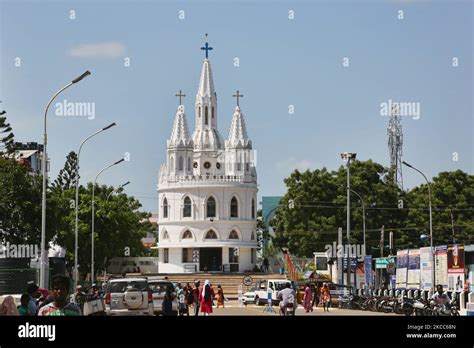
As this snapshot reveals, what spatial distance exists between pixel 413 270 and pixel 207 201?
49.1m

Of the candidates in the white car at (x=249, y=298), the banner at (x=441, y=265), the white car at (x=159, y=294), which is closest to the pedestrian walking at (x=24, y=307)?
the white car at (x=159, y=294)

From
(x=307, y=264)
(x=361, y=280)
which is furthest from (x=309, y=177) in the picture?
(x=361, y=280)

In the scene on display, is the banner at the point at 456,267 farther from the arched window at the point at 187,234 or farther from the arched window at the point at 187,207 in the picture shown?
the arched window at the point at 187,207

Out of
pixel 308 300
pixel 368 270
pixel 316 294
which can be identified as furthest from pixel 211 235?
pixel 308 300

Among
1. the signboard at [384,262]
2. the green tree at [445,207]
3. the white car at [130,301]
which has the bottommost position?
the white car at [130,301]

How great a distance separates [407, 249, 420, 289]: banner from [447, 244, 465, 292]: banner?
18.0 feet

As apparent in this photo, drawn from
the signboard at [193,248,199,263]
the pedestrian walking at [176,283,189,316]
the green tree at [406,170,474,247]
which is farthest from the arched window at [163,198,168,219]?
the pedestrian walking at [176,283,189,316]

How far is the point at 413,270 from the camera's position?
53938 mm

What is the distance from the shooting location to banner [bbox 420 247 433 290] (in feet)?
163

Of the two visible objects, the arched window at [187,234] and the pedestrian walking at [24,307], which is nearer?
the pedestrian walking at [24,307]

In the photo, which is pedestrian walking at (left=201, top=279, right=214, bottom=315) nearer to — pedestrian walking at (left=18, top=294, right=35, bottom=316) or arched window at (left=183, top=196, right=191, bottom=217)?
pedestrian walking at (left=18, top=294, right=35, bottom=316)

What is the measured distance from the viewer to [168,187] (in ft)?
A: 337

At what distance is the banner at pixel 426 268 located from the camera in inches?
1955
